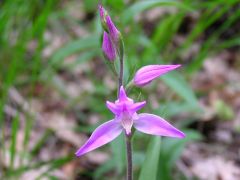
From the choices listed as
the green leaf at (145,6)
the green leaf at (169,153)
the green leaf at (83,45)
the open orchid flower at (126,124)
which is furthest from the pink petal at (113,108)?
the green leaf at (83,45)

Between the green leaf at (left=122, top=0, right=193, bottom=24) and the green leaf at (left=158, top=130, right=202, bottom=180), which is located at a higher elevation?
the green leaf at (left=122, top=0, right=193, bottom=24)

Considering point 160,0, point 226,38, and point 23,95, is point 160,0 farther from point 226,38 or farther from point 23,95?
point 226,38

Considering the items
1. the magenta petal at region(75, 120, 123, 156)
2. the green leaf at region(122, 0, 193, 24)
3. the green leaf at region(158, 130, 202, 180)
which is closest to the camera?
the magenta petal at region(75, 120, 123, 156)

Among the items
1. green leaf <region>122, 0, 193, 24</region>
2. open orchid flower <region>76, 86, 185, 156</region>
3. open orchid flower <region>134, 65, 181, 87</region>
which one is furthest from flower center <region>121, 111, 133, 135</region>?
green leaf <region>122, 0, 193, 24</region>

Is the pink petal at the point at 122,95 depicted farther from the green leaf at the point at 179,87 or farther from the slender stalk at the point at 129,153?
the green leaf at the point at 179,87

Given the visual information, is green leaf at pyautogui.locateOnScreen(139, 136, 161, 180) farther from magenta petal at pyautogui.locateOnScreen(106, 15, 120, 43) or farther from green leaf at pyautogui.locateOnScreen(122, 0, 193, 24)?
green leaf at pyautogui.locateOnScreen(122, 0, 193, 24)

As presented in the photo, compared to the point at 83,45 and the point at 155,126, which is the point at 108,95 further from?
the point at 155,126

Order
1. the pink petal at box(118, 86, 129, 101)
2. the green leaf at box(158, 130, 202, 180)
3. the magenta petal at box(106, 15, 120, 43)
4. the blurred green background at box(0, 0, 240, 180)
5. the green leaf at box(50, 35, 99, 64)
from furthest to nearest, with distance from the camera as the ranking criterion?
the green leaf at box(50, 35, 99, 64)
the blurred green background at box(0, 0, 240, 180)
the green leaf at box(158, 130, 202, 180)
the magenta petal at box(106, 15, 120, 43)
the pink petal at box(118, 86, 129, 101)

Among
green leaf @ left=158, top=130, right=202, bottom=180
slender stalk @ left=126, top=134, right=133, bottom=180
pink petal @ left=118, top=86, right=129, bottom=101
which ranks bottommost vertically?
green leaf @ left=158, top=130, right=202, bottom=180
